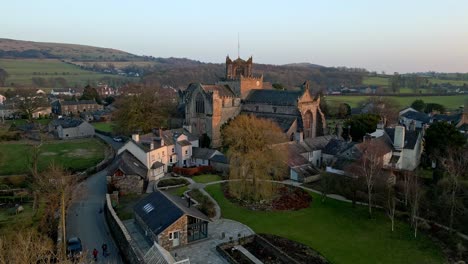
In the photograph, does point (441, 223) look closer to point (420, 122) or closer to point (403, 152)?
point (403, 152)

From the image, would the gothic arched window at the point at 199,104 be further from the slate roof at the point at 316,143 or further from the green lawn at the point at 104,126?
the green lawn at the point at 104,126

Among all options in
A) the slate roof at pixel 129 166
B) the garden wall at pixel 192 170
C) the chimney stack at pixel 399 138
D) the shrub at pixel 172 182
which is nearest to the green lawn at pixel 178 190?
the shrub at pixel 172 182

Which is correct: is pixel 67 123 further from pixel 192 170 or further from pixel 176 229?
pixel 176 229

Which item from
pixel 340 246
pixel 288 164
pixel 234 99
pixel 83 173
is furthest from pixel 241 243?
pixel 234 99

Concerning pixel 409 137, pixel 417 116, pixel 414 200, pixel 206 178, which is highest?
pixel 409 137

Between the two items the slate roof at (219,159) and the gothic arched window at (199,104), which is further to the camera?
the gothic arched window at (199,104)

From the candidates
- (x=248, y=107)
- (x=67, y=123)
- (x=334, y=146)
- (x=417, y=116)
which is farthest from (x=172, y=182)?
(x=417, y=116)
